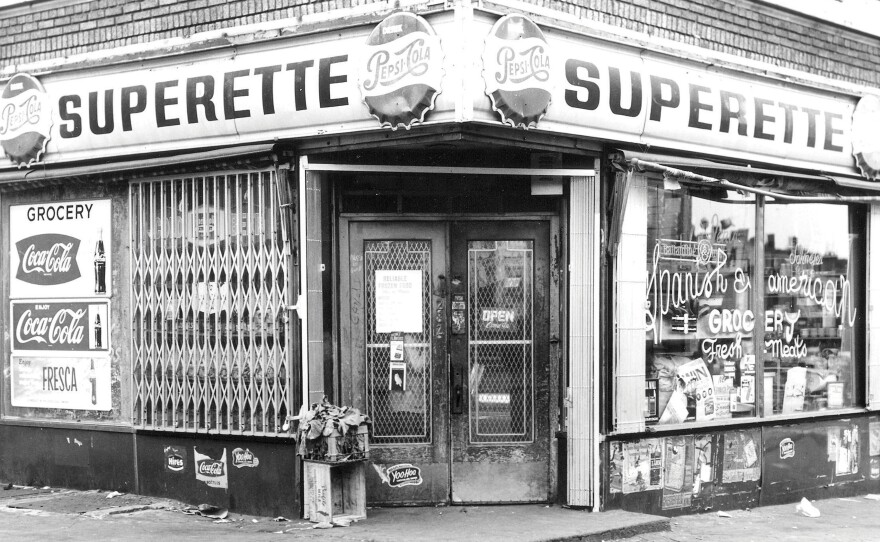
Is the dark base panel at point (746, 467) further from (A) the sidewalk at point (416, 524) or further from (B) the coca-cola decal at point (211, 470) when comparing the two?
(B) the coca-cola decal at point (211, 470)

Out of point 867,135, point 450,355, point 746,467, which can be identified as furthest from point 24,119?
point 867,135

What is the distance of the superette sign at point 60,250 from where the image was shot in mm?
10422

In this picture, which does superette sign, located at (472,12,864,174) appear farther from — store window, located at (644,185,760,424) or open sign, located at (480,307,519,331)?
open sign, located at (480,307,519,331)

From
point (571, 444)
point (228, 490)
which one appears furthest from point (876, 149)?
point (228, 490)

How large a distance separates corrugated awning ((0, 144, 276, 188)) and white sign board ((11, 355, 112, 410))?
1795 millimetres

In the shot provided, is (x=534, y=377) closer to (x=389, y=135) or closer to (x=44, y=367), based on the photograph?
(x=389, y=135)

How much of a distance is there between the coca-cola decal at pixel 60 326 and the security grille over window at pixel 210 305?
534 millimetres

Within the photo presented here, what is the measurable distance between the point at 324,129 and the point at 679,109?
10.7 ft

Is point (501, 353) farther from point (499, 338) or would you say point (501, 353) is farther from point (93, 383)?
point (93, 383)

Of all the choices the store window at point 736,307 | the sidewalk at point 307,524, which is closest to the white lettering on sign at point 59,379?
the sidewalk at point 307,524

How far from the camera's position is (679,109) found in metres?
9.73

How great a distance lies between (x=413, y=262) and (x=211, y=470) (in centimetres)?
259

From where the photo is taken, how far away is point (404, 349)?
9.61 m

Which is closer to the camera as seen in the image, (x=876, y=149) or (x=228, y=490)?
(x=228, y=490)
